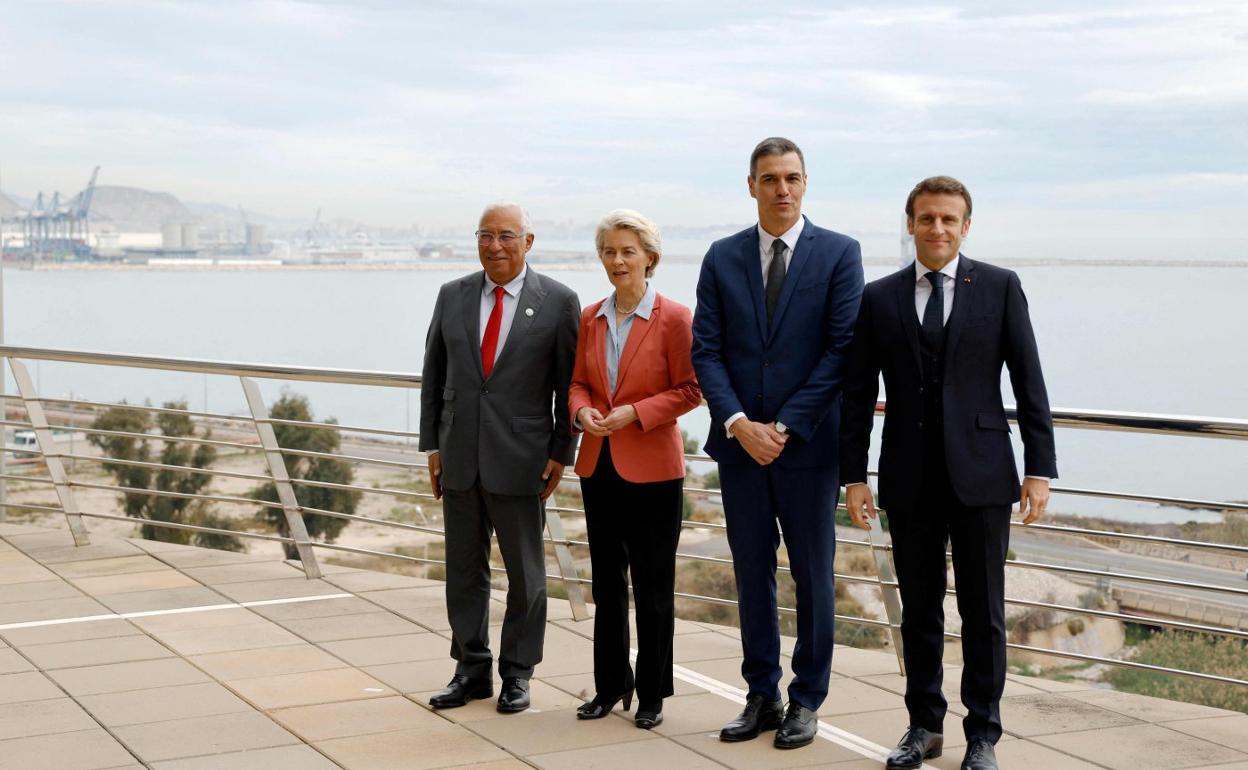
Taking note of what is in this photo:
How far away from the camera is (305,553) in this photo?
6465 mm

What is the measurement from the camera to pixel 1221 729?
4.21m

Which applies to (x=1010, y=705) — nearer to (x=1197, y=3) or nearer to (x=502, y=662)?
(x=502, y=662)

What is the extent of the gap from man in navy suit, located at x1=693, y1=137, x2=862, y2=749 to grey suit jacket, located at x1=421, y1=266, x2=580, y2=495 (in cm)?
54

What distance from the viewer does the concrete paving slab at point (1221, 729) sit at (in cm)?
407

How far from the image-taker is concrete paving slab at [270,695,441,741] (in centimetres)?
424

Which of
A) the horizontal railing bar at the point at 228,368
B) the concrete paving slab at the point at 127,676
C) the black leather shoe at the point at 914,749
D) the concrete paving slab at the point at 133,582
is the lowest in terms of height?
the concrete paving slab at the point at 133,582

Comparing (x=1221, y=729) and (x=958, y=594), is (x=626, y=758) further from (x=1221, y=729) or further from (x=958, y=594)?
(x=1221, y=729)

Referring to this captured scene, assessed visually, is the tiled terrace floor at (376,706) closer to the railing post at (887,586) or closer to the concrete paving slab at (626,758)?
the concrete paving slab at (626,758)

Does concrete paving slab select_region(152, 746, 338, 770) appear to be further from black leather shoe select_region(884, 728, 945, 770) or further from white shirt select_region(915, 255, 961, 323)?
white shirt select_region(915, 255, 961, 323)

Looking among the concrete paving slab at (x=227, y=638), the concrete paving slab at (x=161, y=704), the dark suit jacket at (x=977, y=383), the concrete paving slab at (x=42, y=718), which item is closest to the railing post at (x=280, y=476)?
the concrete paving slab at (x=227, y=638)

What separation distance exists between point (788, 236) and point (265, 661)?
2.50 m

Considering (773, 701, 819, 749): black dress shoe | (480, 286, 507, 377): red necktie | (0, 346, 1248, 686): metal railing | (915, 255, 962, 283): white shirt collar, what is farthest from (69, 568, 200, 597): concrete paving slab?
(915, 255, 962, 283): white shirt collar

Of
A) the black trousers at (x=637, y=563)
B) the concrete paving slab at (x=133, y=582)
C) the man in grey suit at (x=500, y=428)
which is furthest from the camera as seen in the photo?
the concrete paving slab at (x=133, y=582)

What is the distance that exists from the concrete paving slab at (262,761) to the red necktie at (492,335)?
4.11 ft
